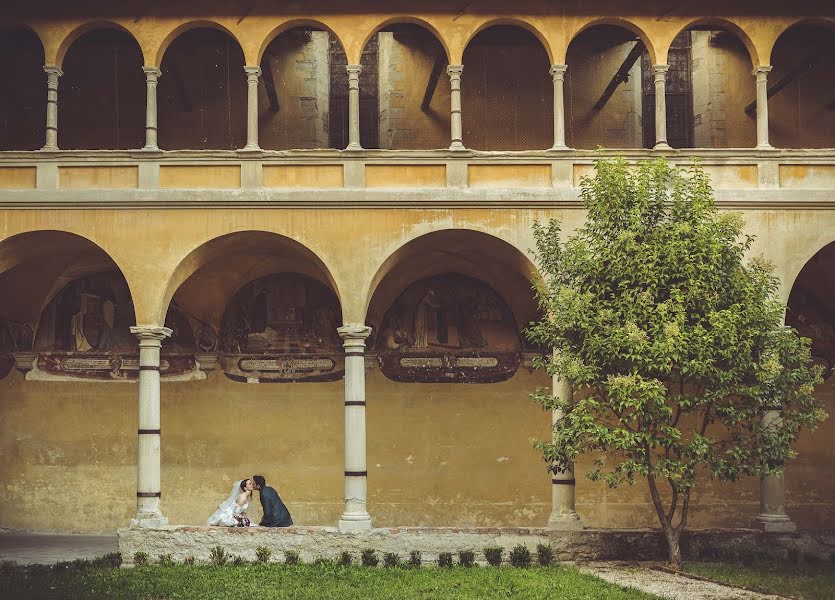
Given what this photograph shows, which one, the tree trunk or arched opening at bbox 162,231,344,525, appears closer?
the tree trunk

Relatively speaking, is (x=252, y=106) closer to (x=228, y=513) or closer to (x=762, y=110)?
(x=228, y=513)

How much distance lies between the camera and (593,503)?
18.5 meters

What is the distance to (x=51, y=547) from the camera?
16.9m

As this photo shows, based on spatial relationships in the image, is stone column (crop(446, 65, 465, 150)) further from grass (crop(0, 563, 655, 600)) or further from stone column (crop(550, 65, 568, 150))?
grass (crop(0, 563, 655, 600))

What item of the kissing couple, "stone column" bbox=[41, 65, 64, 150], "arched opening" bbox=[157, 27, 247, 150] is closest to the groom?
the kissing couple

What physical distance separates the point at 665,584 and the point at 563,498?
2.50 metres

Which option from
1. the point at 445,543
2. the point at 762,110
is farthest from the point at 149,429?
the point at 762,110

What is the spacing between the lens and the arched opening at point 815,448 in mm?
18453

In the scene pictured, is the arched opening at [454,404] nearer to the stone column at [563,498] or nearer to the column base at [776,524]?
the stone column at [563,498]

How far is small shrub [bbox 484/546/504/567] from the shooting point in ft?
46.3

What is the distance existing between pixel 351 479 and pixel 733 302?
5.60 meters

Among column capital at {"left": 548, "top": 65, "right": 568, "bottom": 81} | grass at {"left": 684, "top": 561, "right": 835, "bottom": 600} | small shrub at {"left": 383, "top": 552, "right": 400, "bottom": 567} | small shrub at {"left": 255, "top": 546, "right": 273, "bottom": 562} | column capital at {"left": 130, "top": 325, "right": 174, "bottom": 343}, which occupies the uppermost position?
column capital at {"left": 548, "top": 65, "right": 568, "bottom": 81}

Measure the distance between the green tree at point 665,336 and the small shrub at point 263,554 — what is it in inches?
149

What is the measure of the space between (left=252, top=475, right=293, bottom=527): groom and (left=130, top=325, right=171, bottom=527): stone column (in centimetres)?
136
